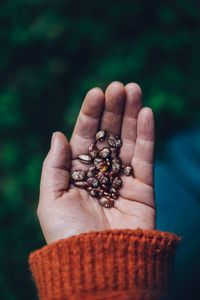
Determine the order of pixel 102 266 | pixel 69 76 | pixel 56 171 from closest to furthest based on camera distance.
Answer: pixel 102 266 < pixel 56 171 < pixel 69 76

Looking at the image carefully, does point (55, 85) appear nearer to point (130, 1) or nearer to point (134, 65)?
point (134, 65)

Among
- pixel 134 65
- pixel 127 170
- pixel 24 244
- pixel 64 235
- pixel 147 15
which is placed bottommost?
pixel 24 244

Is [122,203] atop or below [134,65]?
below

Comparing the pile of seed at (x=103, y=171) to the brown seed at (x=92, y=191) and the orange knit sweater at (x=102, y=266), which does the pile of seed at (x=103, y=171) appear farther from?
the orange knit sweater at (x=102, y=266)

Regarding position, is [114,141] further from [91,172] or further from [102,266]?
[102,266]

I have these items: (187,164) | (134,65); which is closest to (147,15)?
(134,65)

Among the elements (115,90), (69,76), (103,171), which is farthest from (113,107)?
(69,76)

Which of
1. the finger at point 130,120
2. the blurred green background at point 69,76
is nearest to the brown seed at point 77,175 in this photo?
the finger at point 130,120
